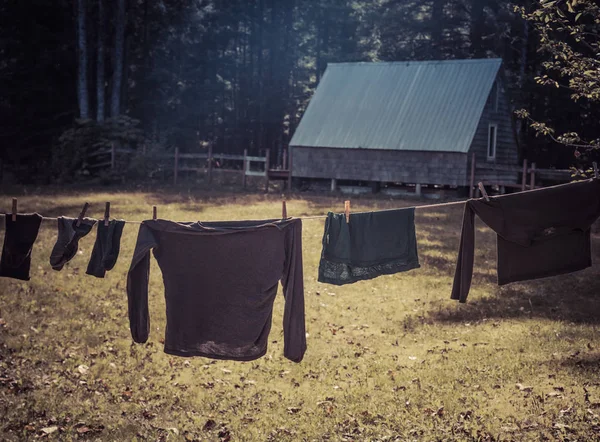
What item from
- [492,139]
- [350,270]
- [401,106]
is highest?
[401,106]

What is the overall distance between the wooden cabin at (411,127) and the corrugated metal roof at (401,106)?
44mm

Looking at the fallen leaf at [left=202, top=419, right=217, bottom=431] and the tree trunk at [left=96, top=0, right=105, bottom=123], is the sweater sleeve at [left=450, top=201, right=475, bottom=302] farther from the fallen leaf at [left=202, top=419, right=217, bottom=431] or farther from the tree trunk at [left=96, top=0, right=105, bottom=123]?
the tree trunk at [left=96, top=0, right=105, bottom=123]

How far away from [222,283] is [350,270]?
1.36 meters

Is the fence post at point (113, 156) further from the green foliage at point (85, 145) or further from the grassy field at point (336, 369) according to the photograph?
the grassy field at point (336, 369)

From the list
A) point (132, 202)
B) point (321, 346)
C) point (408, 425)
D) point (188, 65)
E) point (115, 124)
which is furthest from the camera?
point (188, 65)

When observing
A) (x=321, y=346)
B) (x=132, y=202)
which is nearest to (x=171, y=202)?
(x=132, y=202)

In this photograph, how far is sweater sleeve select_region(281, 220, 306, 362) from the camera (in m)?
7.36

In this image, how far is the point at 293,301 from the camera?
24.2ft

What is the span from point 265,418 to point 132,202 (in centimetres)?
1770

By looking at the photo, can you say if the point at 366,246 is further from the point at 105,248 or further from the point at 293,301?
the point at 105,248

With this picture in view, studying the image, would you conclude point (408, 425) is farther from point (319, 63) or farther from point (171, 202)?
point (319, 63)

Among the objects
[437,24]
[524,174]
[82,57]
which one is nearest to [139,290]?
[524,174]

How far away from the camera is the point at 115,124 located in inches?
1475

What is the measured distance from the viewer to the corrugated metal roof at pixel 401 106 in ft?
104
